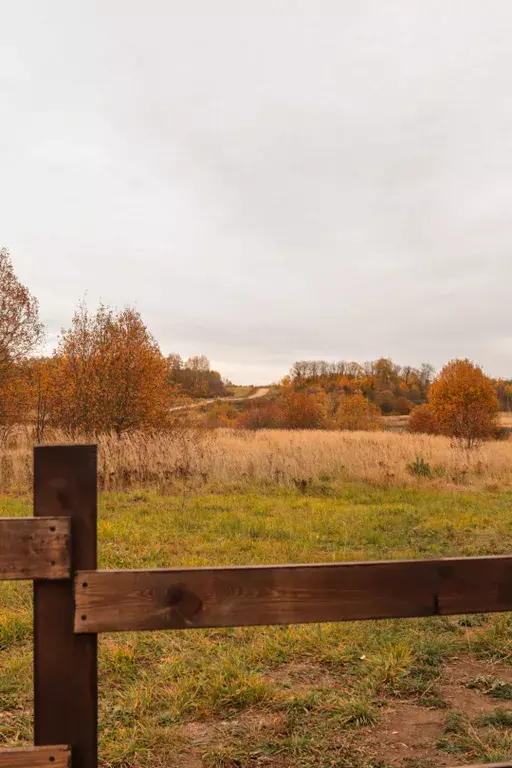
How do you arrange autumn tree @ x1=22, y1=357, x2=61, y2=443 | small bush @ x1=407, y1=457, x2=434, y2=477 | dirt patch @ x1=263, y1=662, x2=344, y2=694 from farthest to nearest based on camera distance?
autumn tree @ x1=22, y1=357, x2=61, y2=443 < small bush @ x1=407, y1=457, x2=434, y2=477 < dirt patch @ x1=263, y1=662, x2=344, y2=694

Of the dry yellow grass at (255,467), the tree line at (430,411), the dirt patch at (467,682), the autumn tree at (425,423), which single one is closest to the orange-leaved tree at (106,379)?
the dry yellow grass at (255,467)

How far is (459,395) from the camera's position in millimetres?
43875

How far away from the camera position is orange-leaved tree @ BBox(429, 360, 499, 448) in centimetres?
4122

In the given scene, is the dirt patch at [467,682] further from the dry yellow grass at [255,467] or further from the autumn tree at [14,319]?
the autumn tree at [14,319]

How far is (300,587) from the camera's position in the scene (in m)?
1.96

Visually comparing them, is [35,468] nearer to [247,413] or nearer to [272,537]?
[272,537]

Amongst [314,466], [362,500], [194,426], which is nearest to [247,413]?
[194,426]

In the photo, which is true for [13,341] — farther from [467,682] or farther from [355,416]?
[355,416]

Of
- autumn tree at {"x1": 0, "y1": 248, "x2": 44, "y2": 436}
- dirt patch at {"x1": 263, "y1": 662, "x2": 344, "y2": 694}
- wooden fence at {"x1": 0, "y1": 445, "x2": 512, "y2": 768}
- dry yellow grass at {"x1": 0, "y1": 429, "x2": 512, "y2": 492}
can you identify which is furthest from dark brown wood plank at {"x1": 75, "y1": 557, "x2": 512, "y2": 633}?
autumn tree at {"x1": 0, "y1": 248, "x2": 44, "y2": 436}

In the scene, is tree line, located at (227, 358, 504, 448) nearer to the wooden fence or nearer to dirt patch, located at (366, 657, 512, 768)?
dirt patch, located at (366, 657, 512, 768)

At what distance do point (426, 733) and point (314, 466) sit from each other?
36.7ft

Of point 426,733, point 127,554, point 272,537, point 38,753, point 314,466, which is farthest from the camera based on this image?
point 314,466

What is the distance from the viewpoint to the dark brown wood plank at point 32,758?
1.78 meters

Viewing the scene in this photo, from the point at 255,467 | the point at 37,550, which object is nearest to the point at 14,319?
the point at 255,467
